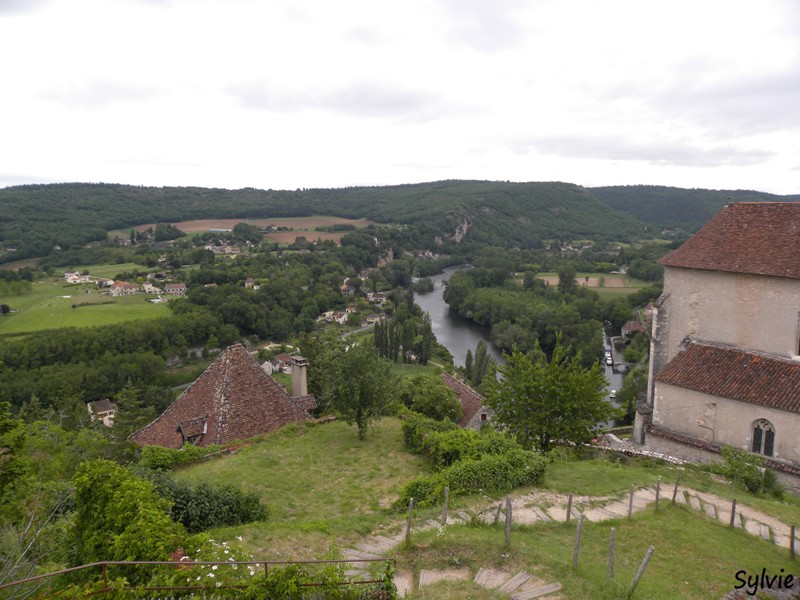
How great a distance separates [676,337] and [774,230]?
543 centimetres

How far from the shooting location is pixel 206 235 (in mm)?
141875

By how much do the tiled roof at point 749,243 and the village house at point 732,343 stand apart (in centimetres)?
4

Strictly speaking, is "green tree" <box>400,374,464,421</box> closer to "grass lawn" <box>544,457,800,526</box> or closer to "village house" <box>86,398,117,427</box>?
"grass lawn" <box>544,457,800,526</box>

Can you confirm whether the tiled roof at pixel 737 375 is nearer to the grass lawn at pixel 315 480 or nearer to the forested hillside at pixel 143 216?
the grass lawn at pixel 315 480

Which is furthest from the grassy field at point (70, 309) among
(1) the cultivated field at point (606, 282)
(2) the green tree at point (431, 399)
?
(1) the cultivated field at point (606, 282)

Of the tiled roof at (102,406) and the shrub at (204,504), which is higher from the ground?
the shrub at (204,504)

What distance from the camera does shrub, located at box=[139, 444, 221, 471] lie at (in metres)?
Answer: 15.5

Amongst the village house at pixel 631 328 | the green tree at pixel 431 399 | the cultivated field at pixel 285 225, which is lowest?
the village house at pixel 631 328

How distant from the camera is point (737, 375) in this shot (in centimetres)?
1894

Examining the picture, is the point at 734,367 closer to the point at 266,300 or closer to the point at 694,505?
the point at 694,505

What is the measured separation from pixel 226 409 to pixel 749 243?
20812mm

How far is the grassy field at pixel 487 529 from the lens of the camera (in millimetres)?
9000

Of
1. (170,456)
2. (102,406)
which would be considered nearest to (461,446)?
(170,456)

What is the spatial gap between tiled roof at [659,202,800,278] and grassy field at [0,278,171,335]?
6997 centimetres
